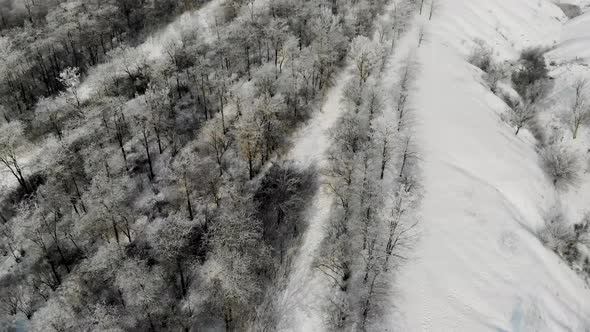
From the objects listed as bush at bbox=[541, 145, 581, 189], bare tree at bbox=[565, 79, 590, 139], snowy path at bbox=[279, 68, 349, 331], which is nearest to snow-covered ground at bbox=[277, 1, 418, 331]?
snowy path at bbox=[279, 68, 349, 331]

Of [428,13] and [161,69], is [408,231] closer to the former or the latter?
[161,69]

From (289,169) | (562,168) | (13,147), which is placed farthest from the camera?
(289,169)

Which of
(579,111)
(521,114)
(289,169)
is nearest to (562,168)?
(521,114)

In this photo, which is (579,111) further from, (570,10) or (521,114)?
(570,10)

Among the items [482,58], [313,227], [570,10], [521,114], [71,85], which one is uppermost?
[570,10]

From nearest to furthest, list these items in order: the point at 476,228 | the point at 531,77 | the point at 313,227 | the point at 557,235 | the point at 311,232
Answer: the point at 476,228 < the point at 557,235 < the point at 311,232 < the point at 313,227 < the point at 531,77

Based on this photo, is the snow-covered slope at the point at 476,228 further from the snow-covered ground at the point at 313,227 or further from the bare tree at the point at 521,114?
the snow-covered ground at the point at 313,227

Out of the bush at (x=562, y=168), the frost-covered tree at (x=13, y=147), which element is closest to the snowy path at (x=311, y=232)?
the bush at (x=562, y=168)
